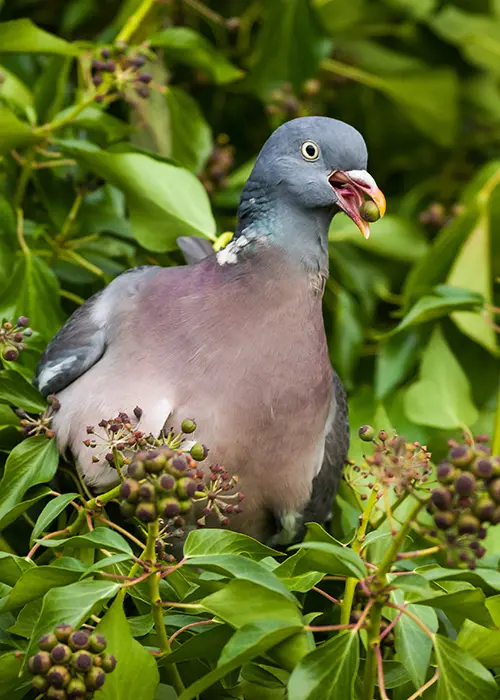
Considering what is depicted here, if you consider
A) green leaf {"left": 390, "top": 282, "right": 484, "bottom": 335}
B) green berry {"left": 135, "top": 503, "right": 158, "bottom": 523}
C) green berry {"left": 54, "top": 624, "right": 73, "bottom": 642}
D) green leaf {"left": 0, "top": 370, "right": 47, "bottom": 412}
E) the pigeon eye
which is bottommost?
green leaf {"left": 390, "top": 282, "right": 484, "bottom": 335}

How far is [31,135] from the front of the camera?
1.91 metres

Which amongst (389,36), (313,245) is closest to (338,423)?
(313,245)

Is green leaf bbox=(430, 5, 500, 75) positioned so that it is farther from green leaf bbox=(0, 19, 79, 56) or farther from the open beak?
the open beak

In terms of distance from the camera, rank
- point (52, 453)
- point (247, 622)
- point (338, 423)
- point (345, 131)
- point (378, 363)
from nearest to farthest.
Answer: point (247, 622) < point (52, 453) < point (345, 131) < point (338, 423) < point (378, 363)

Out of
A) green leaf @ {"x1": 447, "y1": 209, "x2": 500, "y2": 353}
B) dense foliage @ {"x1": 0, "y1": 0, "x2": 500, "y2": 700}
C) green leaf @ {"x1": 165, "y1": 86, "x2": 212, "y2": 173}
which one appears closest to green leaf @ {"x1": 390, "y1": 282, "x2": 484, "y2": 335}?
dense foliage @ {"x1": 0, "y1": 0, "x2": 500, "y2": 700}

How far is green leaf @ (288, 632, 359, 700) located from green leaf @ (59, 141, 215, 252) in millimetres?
1069

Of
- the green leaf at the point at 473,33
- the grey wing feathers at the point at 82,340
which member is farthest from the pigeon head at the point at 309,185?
the green leaf at the point at 473,33

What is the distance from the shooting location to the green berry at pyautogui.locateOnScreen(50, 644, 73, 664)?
1.01 meters

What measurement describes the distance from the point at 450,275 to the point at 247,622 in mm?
1374

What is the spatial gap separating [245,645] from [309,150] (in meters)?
0.90

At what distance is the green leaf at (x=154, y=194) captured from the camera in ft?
6.33

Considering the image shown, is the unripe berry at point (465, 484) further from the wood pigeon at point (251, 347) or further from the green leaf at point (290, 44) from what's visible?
the green leaf at point (290, 44)

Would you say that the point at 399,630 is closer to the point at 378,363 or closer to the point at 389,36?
the point at 378,363

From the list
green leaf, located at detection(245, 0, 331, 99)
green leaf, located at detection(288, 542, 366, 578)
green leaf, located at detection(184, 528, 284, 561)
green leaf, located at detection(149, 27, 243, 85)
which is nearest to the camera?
green leaf, located at detection(288, 542, 366, 578)
